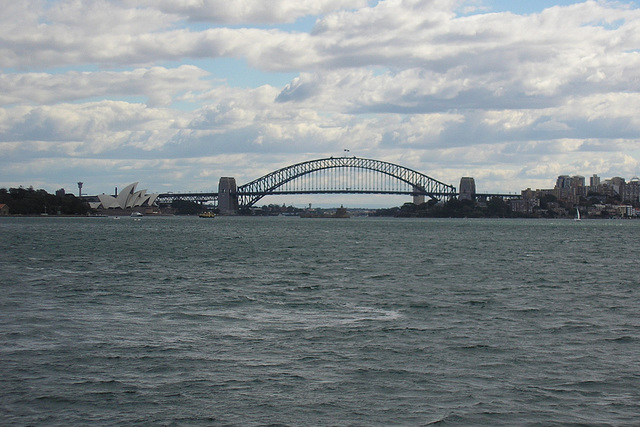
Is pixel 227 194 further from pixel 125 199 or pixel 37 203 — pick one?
pixel 37 203

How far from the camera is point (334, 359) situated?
11.7 m

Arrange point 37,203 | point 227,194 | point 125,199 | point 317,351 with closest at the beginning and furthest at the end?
point 317,351 < point 37,203 < point 125,199 < point 227,194

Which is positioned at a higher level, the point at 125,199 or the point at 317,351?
the point at 125,199

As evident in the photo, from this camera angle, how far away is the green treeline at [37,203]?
14300 centimetres

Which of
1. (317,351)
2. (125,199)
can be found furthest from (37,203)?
(317,351)

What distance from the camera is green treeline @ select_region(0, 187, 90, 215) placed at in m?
143

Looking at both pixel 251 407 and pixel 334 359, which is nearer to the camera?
pixel 251 407

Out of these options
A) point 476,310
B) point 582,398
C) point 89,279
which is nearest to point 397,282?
point 476,310

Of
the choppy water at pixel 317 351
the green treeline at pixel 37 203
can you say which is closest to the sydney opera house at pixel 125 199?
the green treeline at pixel 37 203

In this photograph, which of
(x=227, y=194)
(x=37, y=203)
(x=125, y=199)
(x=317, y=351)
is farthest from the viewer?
(x=227, y=194)

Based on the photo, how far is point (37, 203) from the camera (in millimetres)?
144875

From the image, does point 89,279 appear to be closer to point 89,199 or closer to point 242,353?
point 242,353

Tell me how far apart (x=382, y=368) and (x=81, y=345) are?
5.00 m

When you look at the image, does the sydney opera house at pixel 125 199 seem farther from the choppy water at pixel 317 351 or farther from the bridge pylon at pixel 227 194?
the choppy water at pixel 317 351
